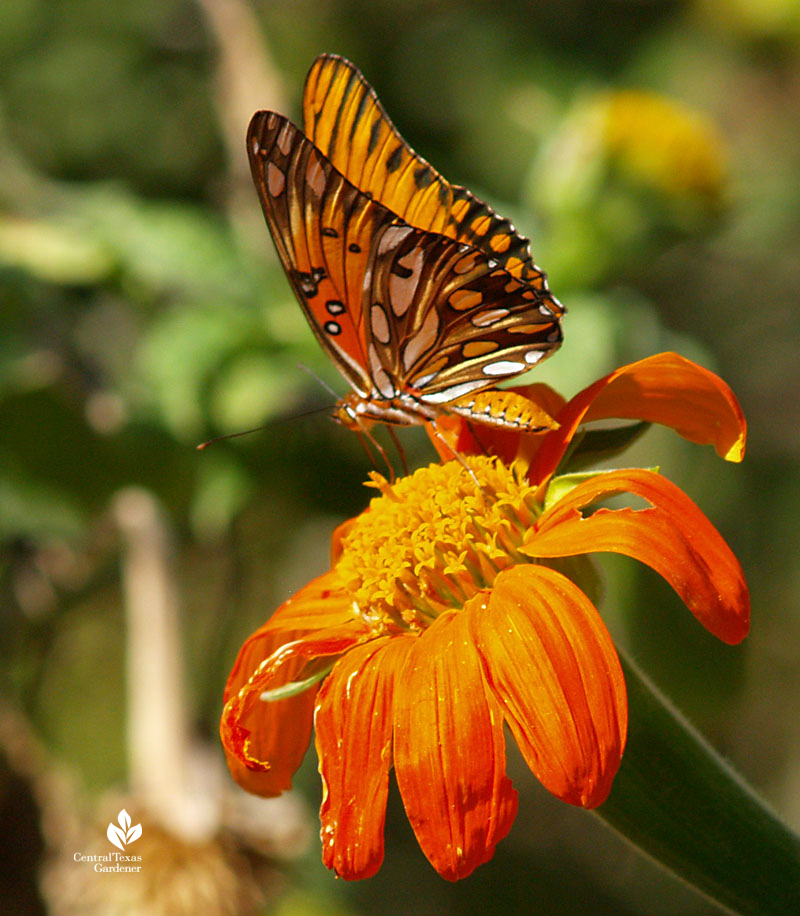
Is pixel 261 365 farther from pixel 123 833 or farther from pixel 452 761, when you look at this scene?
pixel 452 761

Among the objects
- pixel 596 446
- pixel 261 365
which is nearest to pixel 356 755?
pixel 596 446

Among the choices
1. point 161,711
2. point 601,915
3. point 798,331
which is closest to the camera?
point 161,711

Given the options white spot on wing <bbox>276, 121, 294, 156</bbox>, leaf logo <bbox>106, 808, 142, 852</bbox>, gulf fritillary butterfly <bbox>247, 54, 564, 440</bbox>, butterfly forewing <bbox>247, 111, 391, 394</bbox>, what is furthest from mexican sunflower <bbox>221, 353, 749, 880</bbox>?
leaf logo <bbox>106, 808, 142, 852</bbox>

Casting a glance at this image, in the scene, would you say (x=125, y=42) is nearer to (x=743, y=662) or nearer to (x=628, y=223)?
(x=628, y=223)

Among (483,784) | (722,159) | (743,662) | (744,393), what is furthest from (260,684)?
(744,393)

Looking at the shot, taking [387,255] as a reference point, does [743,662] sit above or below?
below

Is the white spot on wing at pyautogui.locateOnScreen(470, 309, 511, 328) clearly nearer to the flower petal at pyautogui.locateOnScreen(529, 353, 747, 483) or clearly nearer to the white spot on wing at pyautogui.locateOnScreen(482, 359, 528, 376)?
the white spot on wing at pyautogui.locateOnScreen(482, 359, 528, 376)

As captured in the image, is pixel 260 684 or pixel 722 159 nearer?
pixel 260 684

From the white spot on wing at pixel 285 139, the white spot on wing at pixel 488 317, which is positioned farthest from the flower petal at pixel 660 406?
the white spot on wing at pixel 285 139
